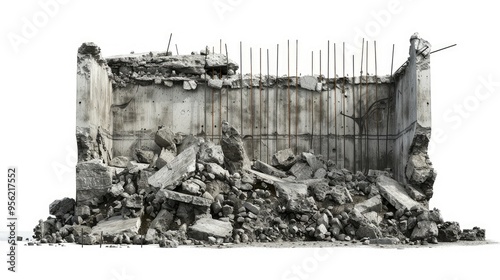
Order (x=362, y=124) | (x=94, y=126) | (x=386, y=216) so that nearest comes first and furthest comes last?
(x=386, y=216) < (x=94, y=126) < (x=362, y=124)

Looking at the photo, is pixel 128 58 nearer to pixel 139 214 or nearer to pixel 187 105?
pixel 187 105

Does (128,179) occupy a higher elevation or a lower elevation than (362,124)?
lower

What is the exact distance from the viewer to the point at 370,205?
12.6 meters

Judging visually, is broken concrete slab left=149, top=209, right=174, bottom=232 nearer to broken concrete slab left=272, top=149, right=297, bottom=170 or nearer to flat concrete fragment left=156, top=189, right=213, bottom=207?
flat concrete fragment left=156, top=189, right=213, bottom=207

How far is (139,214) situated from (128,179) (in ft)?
3.77

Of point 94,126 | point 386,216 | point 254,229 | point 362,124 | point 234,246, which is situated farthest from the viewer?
point 362,124

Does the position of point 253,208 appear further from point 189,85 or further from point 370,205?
point 189,85

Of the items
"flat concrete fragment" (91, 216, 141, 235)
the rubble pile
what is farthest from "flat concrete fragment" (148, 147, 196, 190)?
"flat concrete fragment" (91, 216, 141, 235)

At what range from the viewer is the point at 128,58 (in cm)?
1560

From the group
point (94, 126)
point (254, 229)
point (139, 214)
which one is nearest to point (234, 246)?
point (254, 229)

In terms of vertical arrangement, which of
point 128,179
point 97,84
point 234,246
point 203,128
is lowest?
point 234,246

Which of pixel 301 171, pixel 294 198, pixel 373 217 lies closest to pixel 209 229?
pixel 294 198

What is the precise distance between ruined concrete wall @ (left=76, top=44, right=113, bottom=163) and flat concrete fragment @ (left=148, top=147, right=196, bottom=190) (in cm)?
169

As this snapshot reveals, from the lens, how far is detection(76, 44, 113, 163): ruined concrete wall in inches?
517
